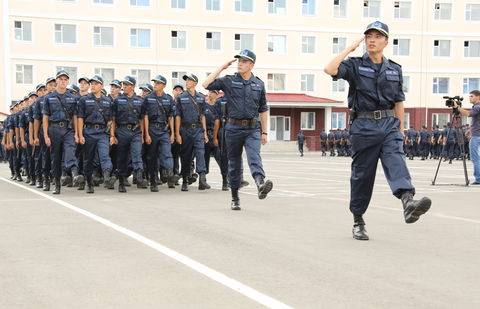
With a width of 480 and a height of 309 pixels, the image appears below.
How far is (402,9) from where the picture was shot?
5841 cm

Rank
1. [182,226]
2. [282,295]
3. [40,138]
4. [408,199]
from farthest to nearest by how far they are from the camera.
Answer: [40,138], [182,226], [408,199], [282,295]

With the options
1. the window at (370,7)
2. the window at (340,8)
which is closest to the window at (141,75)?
the window at (340,8)

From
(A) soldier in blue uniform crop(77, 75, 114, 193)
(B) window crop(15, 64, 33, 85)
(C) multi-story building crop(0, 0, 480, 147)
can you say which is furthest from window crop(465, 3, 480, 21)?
(A) soldier in blue uniform crop(77, 75, 114, 193)

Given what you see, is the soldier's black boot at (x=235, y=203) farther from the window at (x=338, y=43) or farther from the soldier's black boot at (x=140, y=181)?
the window at (x=338, y=43)

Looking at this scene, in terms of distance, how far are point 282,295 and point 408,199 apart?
2.47 metres

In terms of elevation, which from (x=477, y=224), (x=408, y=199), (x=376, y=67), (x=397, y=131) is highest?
(x=376, y=67)

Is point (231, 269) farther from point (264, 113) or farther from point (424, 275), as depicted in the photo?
point (264, 113)

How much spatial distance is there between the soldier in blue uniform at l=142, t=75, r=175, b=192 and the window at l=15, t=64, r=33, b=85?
39782 mm

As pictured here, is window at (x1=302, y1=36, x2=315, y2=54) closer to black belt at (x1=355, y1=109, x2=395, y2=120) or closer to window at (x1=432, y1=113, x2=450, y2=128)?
window at (x1=432, y1=113, x2=450, y2=128)

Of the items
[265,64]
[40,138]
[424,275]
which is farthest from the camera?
[265,64]

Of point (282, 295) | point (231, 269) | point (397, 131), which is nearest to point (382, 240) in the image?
point (397, 131)

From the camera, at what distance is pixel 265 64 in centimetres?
5491

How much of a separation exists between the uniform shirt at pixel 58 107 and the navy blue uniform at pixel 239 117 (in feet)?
13.1

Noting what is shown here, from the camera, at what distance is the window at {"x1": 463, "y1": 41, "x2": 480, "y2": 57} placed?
60.0m
